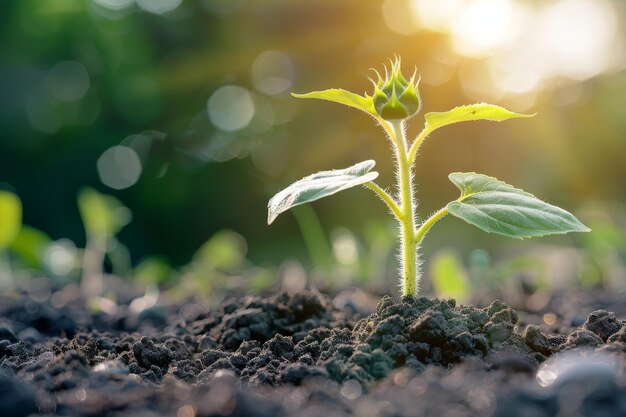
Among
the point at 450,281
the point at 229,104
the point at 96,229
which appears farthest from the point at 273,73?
the point at 450,281

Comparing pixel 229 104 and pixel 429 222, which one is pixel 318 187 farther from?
pixel 229 104

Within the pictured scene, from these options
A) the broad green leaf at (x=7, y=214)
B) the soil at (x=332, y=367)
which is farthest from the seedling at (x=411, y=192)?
the broad green leaf at (x=7, y=214)

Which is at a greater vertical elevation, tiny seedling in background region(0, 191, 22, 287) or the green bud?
the green bud

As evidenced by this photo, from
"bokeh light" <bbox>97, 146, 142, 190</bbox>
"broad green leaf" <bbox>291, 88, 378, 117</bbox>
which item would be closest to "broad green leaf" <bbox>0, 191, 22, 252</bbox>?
"broad green leaf" <bbox>291, 88, 378, 117</bbox>

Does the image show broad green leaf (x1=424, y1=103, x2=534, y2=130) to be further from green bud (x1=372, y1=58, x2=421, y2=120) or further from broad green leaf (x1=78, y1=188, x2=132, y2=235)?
broad green leaf (x1=78, y1=188, x2=132, y2=235)

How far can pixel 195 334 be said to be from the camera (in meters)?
2.28

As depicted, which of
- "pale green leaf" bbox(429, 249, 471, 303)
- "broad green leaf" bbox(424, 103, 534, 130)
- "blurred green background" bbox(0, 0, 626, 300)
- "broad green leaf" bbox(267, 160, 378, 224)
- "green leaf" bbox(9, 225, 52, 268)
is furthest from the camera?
"blurred green background" bbox(0, 0, 626, 300)

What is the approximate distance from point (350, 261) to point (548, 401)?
318 centimetres

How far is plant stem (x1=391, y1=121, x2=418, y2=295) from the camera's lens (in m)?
1.68

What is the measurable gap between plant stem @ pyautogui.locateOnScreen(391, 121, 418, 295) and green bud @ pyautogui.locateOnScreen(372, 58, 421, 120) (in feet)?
0.17

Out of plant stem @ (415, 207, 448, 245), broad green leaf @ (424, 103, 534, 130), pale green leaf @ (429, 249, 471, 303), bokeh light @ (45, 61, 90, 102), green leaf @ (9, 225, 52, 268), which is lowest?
pale green leaf @ (429, 249, 471, 303)

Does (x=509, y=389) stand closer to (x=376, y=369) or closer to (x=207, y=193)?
(x=376, y=369)

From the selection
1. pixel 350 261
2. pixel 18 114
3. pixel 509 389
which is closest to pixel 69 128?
pixel 18 114

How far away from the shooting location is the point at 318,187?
4.92 feet
